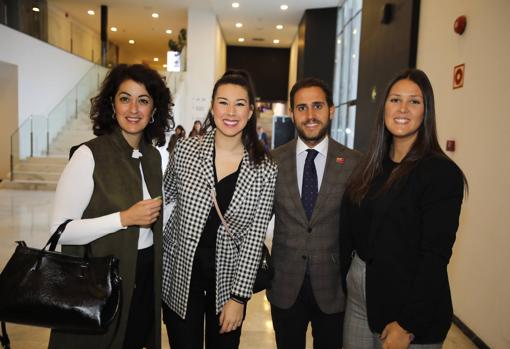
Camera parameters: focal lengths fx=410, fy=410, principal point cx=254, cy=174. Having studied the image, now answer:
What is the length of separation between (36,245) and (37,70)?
9.58 metres

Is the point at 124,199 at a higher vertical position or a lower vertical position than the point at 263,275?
higher

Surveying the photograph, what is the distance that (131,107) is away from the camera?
6.16ft

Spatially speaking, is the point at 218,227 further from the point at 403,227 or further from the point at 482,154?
the point at 482,154

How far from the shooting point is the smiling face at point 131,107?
1.87 meters

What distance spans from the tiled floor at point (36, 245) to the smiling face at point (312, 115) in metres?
1.83

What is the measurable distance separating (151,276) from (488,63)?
9.66 ft

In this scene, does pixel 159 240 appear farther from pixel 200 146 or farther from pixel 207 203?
pixel 200 146

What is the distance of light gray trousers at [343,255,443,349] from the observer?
1741 mm

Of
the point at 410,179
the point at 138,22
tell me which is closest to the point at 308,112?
the point at 410,179

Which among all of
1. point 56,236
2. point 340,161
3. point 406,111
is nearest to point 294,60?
point 340,161

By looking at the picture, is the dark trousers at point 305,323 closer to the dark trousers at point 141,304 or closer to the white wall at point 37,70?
the dark trousers at point 141,304

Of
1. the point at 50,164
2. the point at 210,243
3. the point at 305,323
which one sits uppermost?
the point at 210,243

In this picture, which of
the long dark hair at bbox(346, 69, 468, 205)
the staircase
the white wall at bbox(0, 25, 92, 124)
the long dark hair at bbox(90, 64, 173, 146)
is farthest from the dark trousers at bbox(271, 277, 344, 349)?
the white wall at bbox(0, 25, 92, 124)

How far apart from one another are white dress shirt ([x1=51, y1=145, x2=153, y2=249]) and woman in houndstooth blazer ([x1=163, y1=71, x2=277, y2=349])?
353 millimetres
